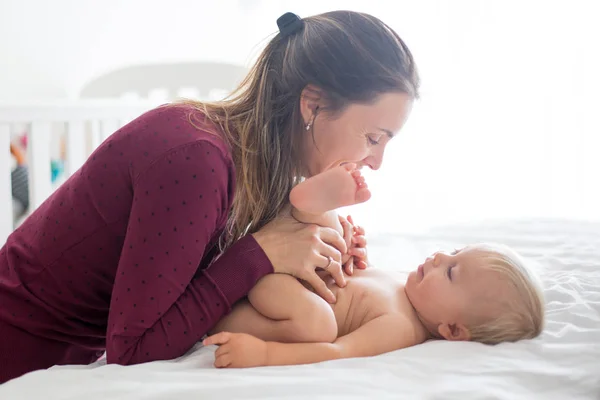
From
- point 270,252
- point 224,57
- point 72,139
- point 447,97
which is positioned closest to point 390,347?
point 270,252

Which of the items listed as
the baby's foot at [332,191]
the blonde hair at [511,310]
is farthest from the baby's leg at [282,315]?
the blonde hair at [511,310]

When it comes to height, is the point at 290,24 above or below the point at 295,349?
above

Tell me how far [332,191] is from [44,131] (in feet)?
3.08

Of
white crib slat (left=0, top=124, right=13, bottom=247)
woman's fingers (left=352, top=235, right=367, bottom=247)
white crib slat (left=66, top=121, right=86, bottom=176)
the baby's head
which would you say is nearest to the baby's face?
the baby's head

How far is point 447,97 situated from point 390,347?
64.6 inches

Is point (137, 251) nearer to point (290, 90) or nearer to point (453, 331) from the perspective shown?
point (290, 90)

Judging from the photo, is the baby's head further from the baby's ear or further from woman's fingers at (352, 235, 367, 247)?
woman's fingers at (352, 235, 367, 247)

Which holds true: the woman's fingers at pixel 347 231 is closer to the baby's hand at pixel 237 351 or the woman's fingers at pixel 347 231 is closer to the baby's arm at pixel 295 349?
the baby's arm at pixel 295 349

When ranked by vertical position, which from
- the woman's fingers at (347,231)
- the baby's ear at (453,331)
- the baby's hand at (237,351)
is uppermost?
the woman's fingers at (347,231)

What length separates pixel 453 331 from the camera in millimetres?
1131

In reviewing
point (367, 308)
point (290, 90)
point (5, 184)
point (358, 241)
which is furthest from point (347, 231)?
point (5, 184)

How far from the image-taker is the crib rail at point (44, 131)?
158 cm

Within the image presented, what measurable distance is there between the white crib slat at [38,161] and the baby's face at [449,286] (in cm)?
95

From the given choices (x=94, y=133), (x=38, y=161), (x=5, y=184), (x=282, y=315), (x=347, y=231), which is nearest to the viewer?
(x=282, y=315)
